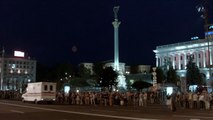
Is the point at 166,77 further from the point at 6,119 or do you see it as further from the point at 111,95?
the point at 6,119

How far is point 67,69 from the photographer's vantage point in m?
136

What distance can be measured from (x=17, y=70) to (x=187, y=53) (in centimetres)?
7976

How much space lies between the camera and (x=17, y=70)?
160375mm

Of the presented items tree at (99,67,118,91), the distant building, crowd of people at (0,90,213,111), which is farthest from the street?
the distant building

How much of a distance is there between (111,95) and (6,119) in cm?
2215

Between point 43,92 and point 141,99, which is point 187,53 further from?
point 43,92

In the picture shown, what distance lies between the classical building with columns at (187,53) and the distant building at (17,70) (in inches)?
2392

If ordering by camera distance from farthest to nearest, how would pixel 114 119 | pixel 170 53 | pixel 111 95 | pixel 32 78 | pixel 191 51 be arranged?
pixel 32 78
pixel 170 53
pixel 191 51
pixel 111 95
pixel 114 119

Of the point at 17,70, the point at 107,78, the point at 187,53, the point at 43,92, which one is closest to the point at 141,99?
the point at 43,92

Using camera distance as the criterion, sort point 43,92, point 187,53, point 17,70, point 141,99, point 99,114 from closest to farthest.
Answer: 1. point 99,114
2. point 141,99
3. point 43,92
4. point 187,53
5. point 17,70

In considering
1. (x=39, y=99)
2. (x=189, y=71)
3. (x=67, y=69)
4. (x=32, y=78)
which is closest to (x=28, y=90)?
(x=39, y=99)

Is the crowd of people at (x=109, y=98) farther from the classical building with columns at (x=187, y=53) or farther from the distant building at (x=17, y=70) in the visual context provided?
the distant building at (x=17, y=70)

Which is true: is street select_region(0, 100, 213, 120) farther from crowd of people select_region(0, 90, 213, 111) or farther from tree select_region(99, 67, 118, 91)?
tree select_region(99, 67, 118, 91)

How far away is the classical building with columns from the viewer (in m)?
125
